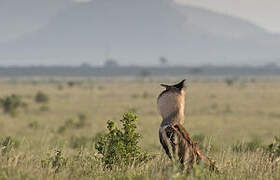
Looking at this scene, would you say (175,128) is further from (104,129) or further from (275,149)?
(104,129)

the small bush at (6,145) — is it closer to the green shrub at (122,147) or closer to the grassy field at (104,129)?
the grassy field at (104,129)

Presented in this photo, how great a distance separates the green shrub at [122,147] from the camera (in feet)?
23.2

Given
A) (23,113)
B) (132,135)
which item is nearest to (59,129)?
(23,113)

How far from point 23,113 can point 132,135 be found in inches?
1056

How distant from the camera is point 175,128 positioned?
→ 5953mm

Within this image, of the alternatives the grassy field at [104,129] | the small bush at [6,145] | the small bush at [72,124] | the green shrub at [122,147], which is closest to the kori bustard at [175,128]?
the grassy field at [104,129]

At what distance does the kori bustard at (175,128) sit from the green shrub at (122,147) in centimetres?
121

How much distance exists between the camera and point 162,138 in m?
5.94

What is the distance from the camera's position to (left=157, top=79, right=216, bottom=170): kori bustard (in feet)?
19.3

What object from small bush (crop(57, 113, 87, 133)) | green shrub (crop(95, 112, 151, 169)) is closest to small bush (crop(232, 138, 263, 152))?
green shrub (crop(95, 112, 151, 169))

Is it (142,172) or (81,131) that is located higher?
(142,172)

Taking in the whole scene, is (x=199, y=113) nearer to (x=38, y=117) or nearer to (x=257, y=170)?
(x=38, y=117)

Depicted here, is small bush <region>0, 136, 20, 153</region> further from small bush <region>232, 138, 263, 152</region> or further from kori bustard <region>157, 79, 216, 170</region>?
small bush <region>232, 138, 263, 152</region>

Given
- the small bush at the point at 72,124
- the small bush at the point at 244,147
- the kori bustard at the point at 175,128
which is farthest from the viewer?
the small bush at the point at 72,124
